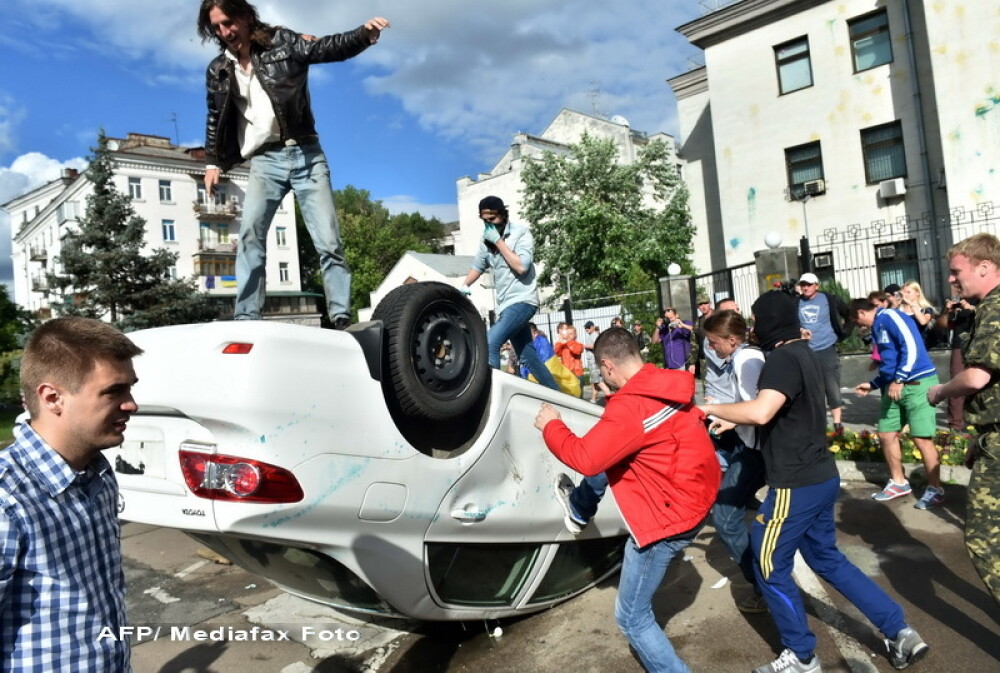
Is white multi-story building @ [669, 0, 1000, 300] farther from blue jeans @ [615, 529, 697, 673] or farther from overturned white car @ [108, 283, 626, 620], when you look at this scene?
overturned white car @ [108, 283, 626, 620]

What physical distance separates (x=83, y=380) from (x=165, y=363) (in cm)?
66

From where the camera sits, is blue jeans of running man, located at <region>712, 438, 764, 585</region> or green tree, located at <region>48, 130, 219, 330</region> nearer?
blue jeans of running man, located at <region>712, 438, 764, 585</region>

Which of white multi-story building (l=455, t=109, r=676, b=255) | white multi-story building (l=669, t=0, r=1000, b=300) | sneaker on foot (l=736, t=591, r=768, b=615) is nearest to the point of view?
sneaker on foot (l=736, t=591, r=768, b=615)

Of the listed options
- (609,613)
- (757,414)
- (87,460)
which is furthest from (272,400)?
(609,613)

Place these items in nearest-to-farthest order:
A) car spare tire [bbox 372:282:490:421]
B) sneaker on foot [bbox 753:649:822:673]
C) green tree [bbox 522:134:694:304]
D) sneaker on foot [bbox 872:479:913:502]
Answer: car spare tire [bbox 372:282:490:421] < sneaker on foot [bbox 753:649:822:673] < sneaker on foot [bbox 872:479:913:502] < green tree [bbox 522:134:694:304]

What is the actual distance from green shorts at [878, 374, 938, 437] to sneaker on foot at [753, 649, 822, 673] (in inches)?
115

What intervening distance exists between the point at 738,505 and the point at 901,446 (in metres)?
3.41

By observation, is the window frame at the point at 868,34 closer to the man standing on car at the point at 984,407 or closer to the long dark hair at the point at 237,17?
the man standing on car at the point at 984,407

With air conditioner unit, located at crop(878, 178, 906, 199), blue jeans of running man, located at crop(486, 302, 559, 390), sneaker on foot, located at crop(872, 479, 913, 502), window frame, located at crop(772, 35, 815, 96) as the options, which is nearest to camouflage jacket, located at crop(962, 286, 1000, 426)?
blue jeans of running man, located at crop(486, 302, 559, 390)

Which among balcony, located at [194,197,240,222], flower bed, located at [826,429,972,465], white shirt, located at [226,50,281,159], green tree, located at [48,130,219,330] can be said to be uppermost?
balcony, located at [194,197,240,222]

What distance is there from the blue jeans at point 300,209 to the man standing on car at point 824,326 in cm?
602

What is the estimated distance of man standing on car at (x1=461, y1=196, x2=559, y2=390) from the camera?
440cm

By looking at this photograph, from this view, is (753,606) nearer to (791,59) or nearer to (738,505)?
(738,505)

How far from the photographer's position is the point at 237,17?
11.0 feet
